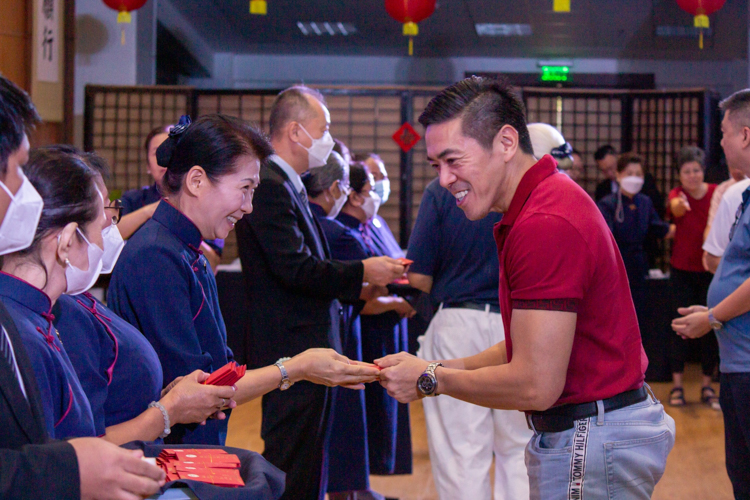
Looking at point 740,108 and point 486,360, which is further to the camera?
point 740,108

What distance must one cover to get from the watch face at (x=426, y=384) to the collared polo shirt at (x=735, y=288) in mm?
1189

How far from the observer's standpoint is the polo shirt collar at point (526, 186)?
1430 mm

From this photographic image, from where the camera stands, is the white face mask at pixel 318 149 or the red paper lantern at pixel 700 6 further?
the red paper lantern at pixel 700 6

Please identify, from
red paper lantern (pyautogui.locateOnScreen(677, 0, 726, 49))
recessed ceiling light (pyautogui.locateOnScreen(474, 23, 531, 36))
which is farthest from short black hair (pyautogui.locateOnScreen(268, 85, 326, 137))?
recessed ceiling light (pyautogui.locateOnScreen(474, 23, 531, 36))

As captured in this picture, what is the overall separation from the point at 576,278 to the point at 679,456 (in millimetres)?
3000

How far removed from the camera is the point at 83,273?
1.22m

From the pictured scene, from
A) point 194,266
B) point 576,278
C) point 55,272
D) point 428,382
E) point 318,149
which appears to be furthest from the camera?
point 318,149

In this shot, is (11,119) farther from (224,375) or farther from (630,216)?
(630,216)

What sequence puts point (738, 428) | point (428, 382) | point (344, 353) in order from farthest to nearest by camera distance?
point (344, 353), point (738, 428), point (428, 382)

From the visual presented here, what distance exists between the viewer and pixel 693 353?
6.22 m

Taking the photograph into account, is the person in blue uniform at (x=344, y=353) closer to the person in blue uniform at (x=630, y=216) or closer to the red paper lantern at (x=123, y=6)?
the person in blue uniform at (x=630, y=216)

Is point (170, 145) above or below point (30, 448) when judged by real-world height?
Result: above

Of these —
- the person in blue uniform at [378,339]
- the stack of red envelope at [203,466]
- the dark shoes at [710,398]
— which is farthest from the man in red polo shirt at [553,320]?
the dark shoes at [710,398]

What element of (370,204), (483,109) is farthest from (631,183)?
(483,109)
